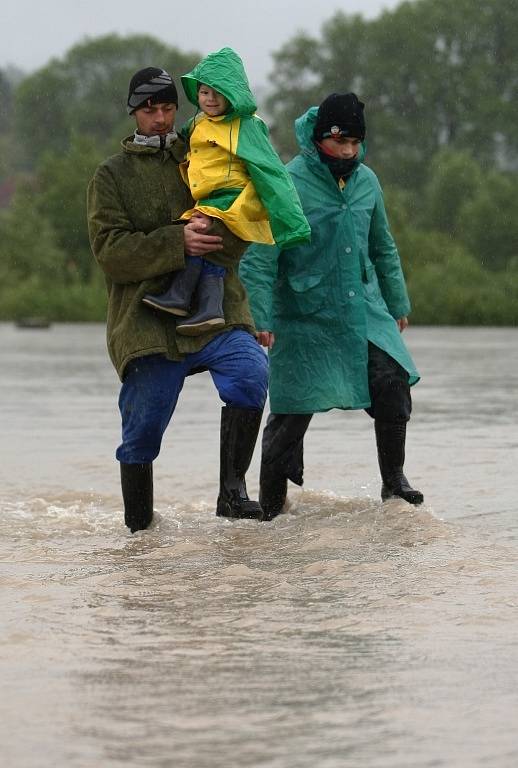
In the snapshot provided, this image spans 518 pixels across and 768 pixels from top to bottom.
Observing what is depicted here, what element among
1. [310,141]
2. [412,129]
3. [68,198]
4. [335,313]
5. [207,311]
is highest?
[310,141]

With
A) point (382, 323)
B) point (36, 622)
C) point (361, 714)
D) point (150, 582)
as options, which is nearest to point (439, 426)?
point (382, 323)

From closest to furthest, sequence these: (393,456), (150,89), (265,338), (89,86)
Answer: (150,89)
(265,338)
(393,456)
(89,86)

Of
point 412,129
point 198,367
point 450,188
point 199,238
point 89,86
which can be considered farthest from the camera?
point 89,86

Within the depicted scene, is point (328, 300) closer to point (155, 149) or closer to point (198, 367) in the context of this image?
point (198, 367)

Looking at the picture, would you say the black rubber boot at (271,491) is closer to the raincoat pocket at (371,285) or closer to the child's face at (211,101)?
the raincoat pocket at (371,285)

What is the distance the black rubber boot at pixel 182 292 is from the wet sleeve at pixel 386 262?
45.9 inches

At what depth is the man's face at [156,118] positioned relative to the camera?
6828 millimetres

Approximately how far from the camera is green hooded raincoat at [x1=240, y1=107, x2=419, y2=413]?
24.4ft

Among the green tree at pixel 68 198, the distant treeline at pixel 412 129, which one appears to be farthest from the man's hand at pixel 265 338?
the green tree at pixel 68 198

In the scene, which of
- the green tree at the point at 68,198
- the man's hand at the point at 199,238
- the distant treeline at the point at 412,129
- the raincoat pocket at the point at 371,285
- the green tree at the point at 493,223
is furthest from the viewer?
the green tree at the point at 68,198

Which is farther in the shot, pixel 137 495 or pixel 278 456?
pixel 278 456

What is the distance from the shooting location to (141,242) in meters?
6.67

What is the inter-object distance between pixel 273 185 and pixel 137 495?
1.32 m

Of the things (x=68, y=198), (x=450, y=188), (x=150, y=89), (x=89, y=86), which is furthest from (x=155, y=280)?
(x=89, y=86)
